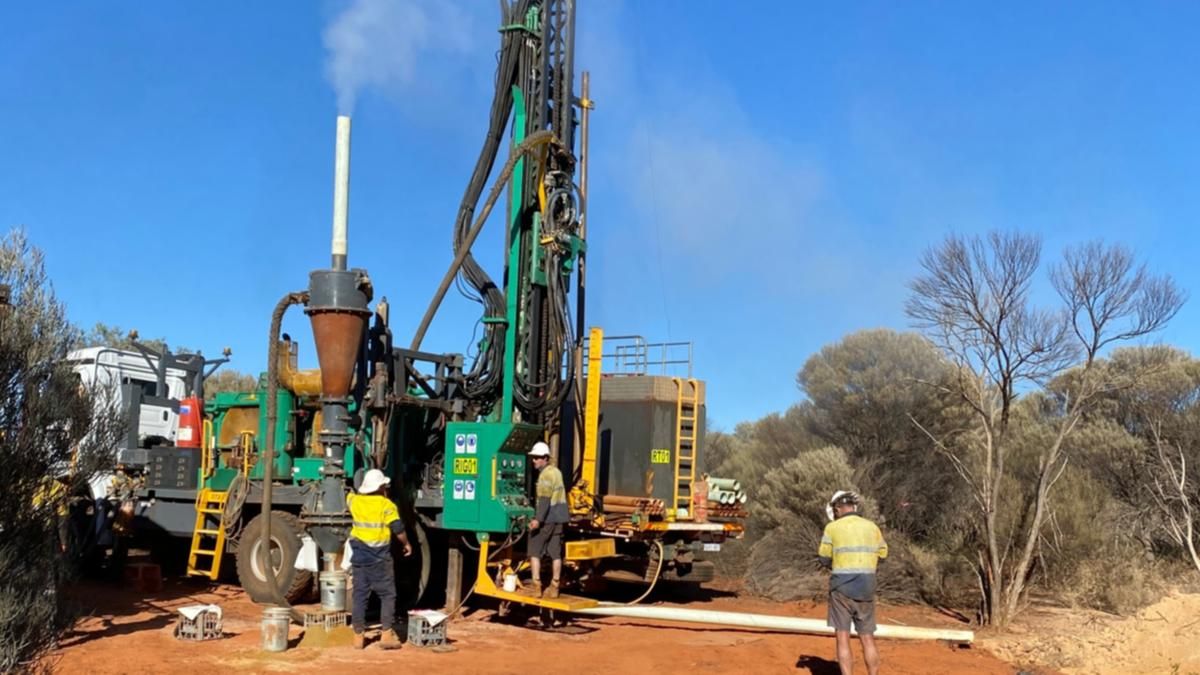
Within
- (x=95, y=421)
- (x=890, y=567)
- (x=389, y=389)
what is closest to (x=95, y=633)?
(x=95, y=421)

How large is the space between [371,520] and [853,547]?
14.8 feet

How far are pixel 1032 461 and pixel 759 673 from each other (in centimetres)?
1232

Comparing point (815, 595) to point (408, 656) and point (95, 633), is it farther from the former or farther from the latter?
point (95, 633)

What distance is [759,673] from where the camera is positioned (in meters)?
9.85

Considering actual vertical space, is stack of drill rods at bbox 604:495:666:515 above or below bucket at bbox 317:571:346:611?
above

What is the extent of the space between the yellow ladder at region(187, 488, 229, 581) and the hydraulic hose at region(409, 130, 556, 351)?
354cm

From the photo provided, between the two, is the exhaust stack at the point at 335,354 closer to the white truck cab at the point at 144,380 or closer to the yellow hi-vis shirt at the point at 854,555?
the yellow hi-vis shirt at the point at 854,555

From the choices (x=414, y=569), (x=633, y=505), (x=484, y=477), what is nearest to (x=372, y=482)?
(x=484, y=477)

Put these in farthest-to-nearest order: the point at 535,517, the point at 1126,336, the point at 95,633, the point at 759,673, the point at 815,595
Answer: the point at 815,595 → the point at 1126,336 → the point at 535,517 → the point at 95,633 → the point at 759,673

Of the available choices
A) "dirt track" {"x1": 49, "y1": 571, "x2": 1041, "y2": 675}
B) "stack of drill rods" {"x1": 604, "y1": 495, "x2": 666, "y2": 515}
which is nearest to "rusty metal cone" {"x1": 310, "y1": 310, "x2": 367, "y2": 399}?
"dirt track" {"x1": 49, "y1": 571, "x2": 1041, "y2": 675}

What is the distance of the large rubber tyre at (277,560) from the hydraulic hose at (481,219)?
263 centimetres

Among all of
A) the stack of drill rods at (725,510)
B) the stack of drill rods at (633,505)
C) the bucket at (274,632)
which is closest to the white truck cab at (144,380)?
the stack of drill rods at (633,505)

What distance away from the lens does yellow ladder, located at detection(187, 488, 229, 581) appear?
1384cm

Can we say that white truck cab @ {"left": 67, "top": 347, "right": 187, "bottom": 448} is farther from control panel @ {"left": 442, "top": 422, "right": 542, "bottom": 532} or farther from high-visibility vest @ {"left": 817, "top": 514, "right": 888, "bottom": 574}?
high-visibility vest @ {"left": 817, "top": 514, "right": 888, "bottom": 574}
